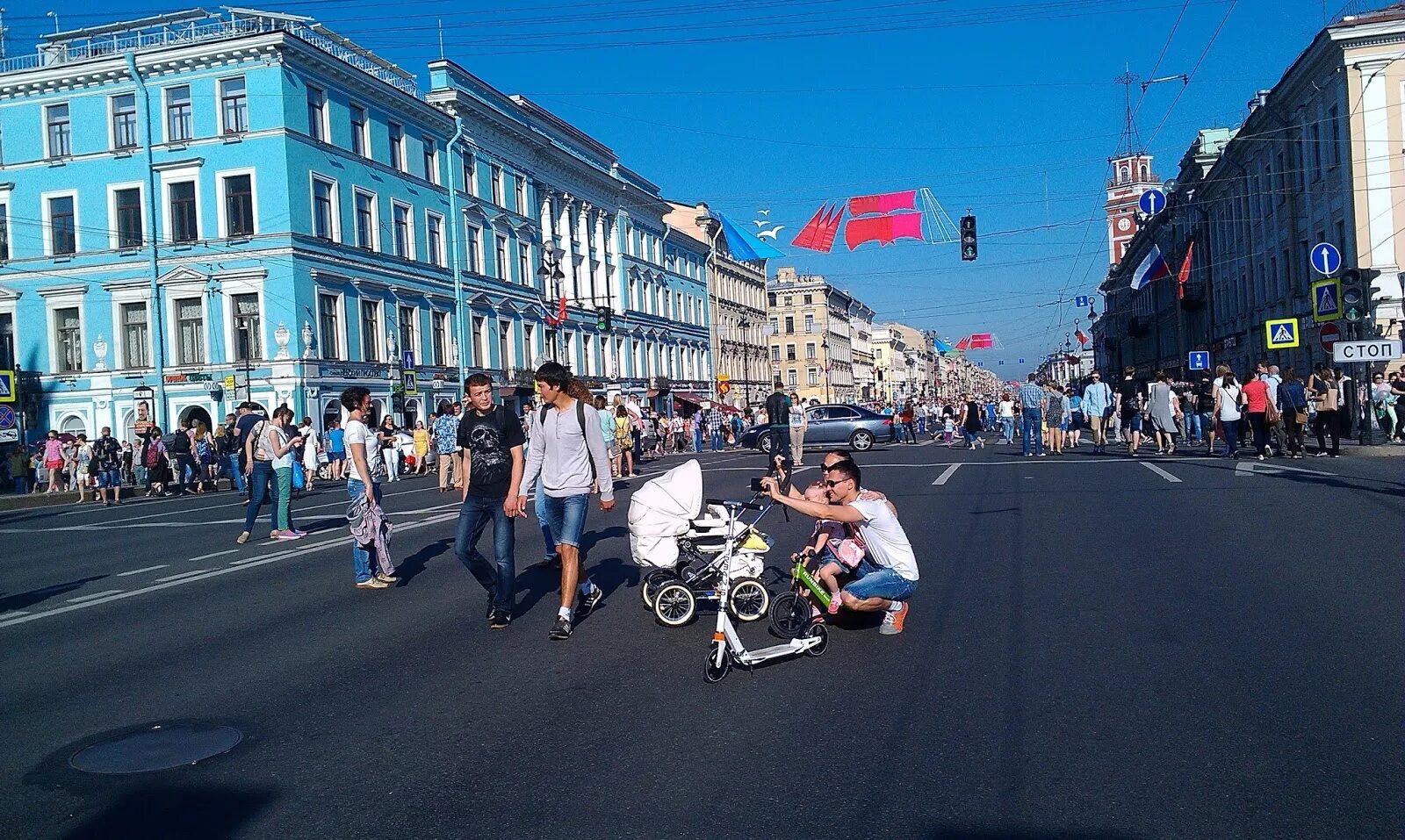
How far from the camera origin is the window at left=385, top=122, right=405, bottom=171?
41.4 metres

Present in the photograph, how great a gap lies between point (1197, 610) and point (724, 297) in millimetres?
78836

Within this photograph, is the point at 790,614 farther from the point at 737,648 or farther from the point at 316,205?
the point at 316,205

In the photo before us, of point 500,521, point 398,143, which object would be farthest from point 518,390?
point 500,521

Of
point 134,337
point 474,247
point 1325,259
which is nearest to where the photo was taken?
point 1325,259

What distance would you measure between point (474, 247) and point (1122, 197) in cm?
9548

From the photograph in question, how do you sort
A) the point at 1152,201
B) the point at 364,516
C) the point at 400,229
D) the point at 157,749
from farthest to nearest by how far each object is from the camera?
the point at 400,229 < the point at 1152,201 < the point at 364,516 < the point at 157,749

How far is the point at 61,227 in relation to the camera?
38.2 m

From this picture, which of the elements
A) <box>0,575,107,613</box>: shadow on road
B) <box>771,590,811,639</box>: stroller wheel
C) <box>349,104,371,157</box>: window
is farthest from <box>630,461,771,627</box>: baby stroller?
<box>349,104,371,157</box>: window

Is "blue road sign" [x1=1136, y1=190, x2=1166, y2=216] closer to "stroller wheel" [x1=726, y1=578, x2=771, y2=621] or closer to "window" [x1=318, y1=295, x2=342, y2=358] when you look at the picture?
"window" [x1=318, y1=295, x2=342, y2=358]

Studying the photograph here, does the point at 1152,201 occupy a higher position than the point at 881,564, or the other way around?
the point at 1152,201

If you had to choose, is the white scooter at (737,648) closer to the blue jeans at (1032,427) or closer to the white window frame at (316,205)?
the blue jeans at (1032,427)

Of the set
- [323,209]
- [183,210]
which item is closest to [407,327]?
[323,209]

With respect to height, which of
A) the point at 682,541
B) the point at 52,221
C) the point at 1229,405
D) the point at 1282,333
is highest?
the point at 52,221

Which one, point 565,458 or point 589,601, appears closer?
→ point 565,458
